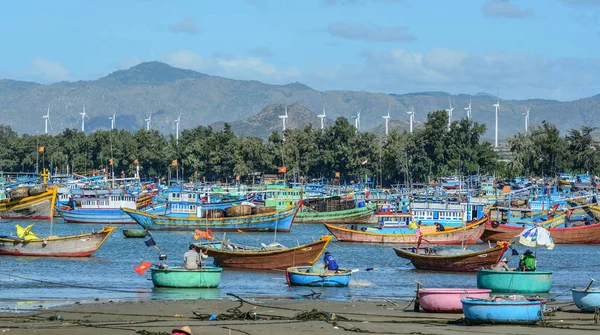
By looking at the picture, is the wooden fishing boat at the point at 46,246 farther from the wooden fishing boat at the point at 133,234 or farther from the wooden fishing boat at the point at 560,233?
the wooden fishing boat at the point at 560,233

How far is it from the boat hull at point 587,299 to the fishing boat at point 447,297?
3.06 metres

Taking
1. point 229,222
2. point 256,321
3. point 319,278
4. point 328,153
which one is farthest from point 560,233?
point 328,153

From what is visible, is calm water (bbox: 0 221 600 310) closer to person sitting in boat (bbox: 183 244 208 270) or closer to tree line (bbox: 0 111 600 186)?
person sitting in boat (bbox: 183 244 208 270)

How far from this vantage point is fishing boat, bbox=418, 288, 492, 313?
30719 mm

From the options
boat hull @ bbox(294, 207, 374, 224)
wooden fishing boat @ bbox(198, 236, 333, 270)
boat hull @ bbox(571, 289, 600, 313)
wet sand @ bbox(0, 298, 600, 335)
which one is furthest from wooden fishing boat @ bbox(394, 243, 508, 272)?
boat hull @ bbox(294, 207, 374, 224)

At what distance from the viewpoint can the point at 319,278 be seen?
40.2m

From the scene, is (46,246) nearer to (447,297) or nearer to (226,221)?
(447,297)

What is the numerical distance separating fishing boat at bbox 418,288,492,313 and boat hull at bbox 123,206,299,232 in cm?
5188

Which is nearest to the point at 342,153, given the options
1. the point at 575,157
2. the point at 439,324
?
the point at 575,157

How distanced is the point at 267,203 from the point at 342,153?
50.8 meters

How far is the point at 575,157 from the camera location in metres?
140

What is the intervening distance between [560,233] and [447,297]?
4614cm

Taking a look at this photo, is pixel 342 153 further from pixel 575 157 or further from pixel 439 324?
pixel 439 324

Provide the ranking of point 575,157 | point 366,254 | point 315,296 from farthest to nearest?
point 575,157 < point 366,254 < point 315,296
